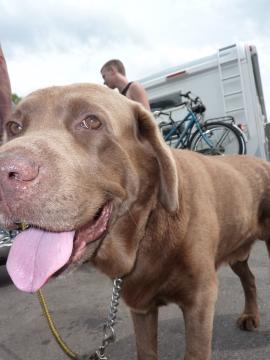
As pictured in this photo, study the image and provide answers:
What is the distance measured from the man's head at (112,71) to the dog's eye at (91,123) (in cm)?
396

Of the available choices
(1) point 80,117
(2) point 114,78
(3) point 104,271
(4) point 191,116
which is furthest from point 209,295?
(4) point 191,116

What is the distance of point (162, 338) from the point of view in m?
3.33

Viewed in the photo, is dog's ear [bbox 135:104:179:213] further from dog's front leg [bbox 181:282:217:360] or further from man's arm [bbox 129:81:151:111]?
man's arm [bbox 129:81:151:111]

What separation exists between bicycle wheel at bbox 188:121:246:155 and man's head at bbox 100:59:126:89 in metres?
2.07

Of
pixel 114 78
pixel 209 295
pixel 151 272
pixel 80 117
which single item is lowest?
pixel 209 295

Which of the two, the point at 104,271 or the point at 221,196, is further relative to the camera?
the point at 221,196

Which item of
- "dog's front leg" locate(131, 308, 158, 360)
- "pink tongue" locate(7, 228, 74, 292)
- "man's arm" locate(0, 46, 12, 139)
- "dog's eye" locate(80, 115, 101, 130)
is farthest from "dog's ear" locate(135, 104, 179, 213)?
"man's arm" locate(0, 46, 12, 139)

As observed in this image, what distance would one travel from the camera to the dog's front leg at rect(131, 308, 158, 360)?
276cm

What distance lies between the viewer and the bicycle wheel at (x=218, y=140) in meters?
7.29

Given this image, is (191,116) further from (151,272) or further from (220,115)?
(151,272)

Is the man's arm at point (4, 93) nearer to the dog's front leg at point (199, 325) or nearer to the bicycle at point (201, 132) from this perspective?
the dog's front leg at point (199, 325)

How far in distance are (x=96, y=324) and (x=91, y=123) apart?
2115 millimetres

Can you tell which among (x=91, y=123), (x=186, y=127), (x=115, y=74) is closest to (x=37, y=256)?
(x=91, y=123)

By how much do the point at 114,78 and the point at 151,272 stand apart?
4.06 metres
